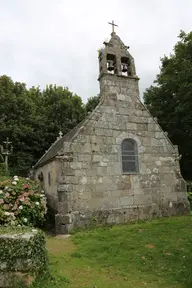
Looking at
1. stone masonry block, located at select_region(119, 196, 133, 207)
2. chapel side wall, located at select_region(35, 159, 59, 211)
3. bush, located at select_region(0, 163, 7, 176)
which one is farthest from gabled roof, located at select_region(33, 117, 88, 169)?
stone masonry block, located at select_region(119, 196, 133, 207)

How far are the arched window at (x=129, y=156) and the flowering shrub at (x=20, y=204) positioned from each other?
4.16 meters

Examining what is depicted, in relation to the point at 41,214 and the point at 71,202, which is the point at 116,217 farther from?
the point at 41,214

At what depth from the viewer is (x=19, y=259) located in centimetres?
408

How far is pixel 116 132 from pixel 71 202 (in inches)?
152

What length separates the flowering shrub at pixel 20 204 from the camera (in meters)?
7.34

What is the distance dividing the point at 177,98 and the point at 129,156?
37.3 ft

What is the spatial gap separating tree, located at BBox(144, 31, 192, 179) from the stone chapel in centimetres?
767

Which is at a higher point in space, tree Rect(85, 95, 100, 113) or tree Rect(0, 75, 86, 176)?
tree Rect(85, 95, 100, 113)

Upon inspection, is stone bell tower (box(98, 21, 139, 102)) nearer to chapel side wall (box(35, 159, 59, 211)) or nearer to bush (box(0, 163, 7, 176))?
chapel side wall (box(35, 159, 59, 211))

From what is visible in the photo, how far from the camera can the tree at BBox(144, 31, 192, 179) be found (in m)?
18.2

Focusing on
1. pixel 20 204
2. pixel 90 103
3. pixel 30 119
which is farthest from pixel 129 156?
pixel 90 103

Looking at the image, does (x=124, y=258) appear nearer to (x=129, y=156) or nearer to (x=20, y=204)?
(x=20, y=204)

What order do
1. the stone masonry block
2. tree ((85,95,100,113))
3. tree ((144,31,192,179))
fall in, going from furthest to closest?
tree ((85,95,100,113)) < tree ((144,31,192,179)) < the stone masonry block

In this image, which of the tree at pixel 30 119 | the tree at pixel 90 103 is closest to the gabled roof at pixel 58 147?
the tree at pixel 30 119
